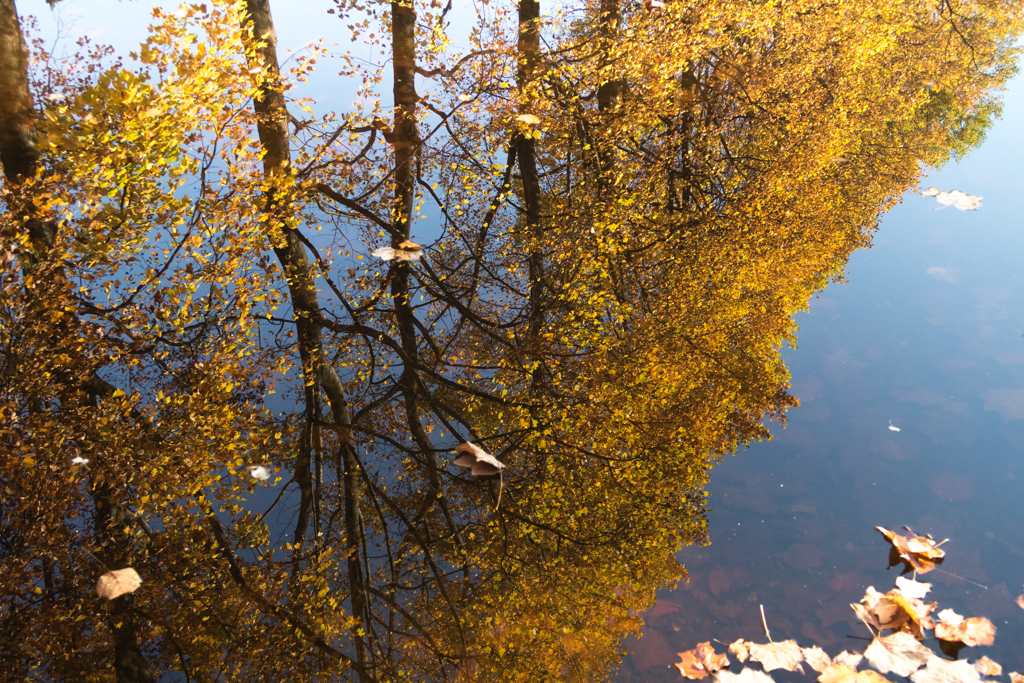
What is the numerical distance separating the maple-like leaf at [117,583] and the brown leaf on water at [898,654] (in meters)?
8.13

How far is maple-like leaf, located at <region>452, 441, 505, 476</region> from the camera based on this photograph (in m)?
7.11

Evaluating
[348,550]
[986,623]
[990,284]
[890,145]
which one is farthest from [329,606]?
[990,284]

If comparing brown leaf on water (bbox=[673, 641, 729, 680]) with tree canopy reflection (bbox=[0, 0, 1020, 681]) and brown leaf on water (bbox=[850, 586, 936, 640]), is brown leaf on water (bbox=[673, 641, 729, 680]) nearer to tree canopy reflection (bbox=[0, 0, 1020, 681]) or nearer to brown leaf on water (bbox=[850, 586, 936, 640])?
brown leaf on water (bbox=[850, 586, 936, 640])

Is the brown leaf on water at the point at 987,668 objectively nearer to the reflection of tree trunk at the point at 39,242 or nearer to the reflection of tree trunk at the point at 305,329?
the reflection of tree trunk at the point at 305,329

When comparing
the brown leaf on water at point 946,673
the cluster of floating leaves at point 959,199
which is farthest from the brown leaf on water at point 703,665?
the cluster of floating leaves at point 959,199

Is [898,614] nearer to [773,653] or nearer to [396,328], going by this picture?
[773,653]

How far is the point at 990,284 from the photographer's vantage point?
195 ft

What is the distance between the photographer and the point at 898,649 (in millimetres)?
5207

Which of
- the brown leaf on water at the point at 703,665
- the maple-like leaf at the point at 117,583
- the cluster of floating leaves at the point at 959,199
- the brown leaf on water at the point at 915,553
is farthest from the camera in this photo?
the cluster of floating leaves at the point at 959,199

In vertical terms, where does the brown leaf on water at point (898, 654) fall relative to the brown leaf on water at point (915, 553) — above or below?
below

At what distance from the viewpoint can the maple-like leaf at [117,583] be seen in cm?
659

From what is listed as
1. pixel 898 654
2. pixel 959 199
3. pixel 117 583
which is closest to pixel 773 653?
pixel 898 654

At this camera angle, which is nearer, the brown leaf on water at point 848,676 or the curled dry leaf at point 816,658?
the brown leaf on water at point 848,676

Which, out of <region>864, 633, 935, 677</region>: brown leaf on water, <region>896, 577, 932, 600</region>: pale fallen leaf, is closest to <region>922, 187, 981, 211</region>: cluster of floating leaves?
<region>896, 577, 932, 600</region>: pale fallen leaf
